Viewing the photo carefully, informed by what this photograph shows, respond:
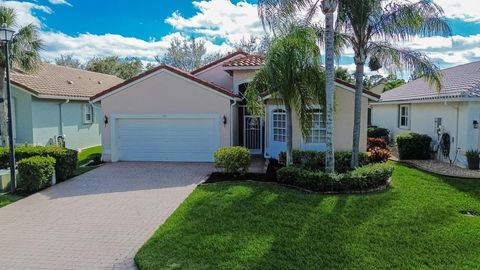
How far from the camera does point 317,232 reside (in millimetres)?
7652

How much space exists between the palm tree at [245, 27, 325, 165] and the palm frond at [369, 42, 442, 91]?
99.2 inches

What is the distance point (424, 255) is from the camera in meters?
6.50

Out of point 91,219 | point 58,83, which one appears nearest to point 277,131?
point 91,219

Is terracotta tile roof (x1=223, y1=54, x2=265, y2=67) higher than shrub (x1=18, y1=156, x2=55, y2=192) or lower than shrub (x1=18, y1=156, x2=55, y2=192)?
higher

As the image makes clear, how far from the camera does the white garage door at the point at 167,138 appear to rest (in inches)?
A: 666

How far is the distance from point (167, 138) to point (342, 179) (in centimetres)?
929

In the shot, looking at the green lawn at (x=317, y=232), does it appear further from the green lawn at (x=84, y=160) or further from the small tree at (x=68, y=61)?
the small tree at (x=68, y=61)

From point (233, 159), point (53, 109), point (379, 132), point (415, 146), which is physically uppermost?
point (53, 109)

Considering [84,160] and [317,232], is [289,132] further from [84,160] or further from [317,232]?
[84,160]

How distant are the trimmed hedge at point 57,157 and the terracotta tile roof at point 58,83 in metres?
5.78

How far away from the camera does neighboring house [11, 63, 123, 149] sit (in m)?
18.9

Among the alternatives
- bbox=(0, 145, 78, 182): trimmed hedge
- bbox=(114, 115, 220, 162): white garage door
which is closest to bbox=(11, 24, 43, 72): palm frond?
bbox=(0, 145, 78, 182): trimmed hedge

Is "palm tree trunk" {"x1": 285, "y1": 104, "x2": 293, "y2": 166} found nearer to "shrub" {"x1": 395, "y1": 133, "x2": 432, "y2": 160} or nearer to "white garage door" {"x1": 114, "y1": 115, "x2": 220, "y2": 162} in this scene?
"white garage door" {"x1": 114, "y1": 115, "x2": 220, "y2": 162}

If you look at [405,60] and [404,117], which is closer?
[405,60]
